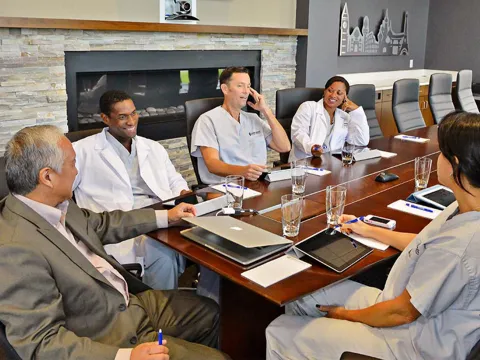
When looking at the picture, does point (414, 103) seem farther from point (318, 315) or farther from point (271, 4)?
point (318, 315)

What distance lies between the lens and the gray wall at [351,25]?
5.23m

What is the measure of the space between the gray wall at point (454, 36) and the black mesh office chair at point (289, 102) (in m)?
4.43

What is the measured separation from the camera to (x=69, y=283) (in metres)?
1.40

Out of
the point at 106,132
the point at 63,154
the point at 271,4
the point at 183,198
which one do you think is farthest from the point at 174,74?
the point at 63,154

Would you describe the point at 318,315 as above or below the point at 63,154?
below

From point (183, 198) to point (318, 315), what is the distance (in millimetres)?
754

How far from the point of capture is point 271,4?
5.25 m

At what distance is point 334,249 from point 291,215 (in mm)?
201

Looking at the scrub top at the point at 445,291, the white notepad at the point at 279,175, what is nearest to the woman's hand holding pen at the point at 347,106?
the white notepad at the point at 279,175

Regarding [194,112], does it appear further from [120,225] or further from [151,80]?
[151,80]

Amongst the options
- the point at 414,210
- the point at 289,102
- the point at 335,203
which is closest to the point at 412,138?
the point at 289,102

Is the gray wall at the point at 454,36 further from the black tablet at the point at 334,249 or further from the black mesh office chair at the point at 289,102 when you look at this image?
the black tablet at the point at 334,249

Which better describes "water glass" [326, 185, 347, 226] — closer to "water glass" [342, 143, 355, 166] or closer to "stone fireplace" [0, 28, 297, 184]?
"water glass" [342, 143, 355, 166]

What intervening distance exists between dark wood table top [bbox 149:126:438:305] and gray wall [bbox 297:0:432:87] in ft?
7.35
